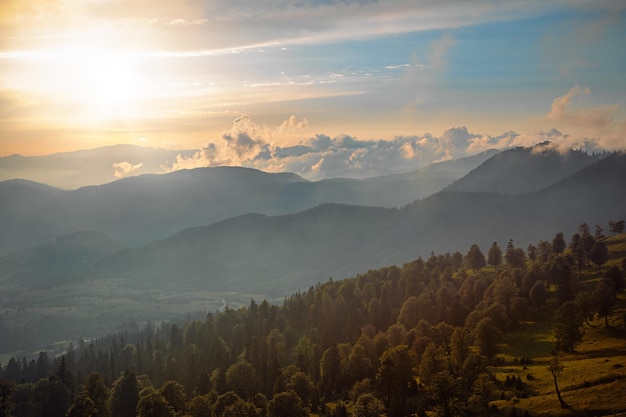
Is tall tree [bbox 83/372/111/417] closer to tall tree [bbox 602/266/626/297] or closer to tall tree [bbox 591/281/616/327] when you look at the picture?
tall tree [bbox 591/281/616/327]

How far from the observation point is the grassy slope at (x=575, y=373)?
98.1m

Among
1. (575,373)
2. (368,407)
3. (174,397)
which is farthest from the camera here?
(174,397)

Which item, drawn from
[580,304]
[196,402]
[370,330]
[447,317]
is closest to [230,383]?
[196,402]

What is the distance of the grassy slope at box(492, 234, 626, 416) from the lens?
322 feet

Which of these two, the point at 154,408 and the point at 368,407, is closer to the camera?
the point at 368,407

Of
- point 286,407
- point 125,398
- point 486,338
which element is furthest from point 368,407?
point 125,398

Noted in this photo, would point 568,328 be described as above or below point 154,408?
above

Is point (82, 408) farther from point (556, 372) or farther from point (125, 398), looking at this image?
point (556, 372)

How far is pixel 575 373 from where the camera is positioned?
372 feet

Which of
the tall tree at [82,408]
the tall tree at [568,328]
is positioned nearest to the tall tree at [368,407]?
the tall tree at [568,328]

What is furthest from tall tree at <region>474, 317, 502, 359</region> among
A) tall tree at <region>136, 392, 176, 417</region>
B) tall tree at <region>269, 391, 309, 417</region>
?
tall tree at <region>136, 392, 176, 417</region>

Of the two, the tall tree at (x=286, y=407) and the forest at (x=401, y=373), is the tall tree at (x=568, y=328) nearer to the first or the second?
the forest at (x=401, y=373)

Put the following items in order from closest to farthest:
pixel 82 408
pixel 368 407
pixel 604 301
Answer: pixel 368 407 < pixel 82 408 < pixel 604 301

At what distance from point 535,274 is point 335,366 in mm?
84182
